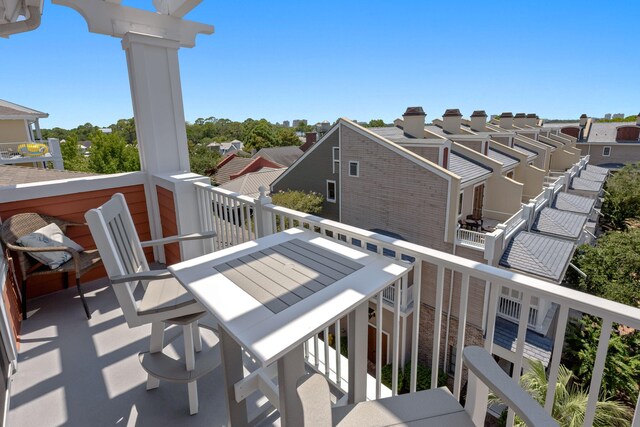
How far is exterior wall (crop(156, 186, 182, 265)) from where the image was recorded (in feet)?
11.1

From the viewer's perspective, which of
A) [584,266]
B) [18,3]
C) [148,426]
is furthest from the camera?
[584,266]

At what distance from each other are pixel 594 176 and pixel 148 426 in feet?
83.7

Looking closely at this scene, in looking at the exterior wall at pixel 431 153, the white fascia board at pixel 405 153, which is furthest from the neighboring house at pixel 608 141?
the white fascia board at pixel 405 153

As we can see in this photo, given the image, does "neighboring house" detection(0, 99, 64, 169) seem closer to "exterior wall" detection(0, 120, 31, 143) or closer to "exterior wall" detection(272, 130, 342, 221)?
"exterior wall" detection(0, 120, 31, 143)

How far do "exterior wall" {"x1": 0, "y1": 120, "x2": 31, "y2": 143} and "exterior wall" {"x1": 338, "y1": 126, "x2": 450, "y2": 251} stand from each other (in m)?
15.1

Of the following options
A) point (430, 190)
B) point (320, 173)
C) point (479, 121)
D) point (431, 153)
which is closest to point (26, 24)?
point (430, 190)

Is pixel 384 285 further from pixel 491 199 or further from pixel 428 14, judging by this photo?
A: pixel 428 14

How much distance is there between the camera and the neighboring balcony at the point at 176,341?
4.08ft

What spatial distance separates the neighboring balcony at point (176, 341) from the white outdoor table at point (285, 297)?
0.11 m

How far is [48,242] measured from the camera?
2.82 meters

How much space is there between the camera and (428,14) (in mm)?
13750

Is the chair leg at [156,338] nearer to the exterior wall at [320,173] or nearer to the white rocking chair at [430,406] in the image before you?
the white rocking chair at [430,406]

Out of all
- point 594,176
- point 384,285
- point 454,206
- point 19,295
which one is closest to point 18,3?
point 19,295

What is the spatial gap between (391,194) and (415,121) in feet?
15.9
